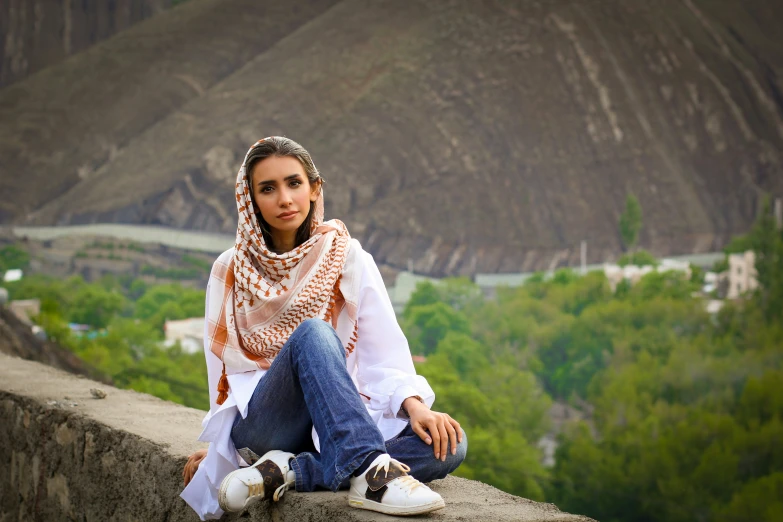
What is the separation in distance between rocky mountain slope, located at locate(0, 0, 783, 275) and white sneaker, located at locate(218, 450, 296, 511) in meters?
58.3

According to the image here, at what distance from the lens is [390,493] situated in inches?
65.4

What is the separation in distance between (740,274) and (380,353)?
194ft

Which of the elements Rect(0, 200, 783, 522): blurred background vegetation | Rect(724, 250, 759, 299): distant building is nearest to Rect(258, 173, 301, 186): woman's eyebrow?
Rect(0, 200, 783, 522): blurred background vegetation

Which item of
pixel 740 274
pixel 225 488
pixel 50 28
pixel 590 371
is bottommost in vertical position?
pixel 740 274

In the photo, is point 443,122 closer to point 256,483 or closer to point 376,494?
point 256,483

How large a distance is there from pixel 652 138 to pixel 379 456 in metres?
66.9

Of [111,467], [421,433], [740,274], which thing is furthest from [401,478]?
[740,274]

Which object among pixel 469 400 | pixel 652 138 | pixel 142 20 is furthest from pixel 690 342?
pixel 142 20

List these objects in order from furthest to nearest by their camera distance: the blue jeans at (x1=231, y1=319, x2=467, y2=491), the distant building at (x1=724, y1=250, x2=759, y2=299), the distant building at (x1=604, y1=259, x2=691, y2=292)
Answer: the distant building at (x1=604, y1=259, x2=691, y2=292) → the distant building at (x1=724, y1=250, x2=759, y2=299) → the blue jeans at (x1=231, y1=319, x2=467, y2=491)

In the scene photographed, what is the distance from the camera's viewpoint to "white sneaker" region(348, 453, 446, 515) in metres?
1.65

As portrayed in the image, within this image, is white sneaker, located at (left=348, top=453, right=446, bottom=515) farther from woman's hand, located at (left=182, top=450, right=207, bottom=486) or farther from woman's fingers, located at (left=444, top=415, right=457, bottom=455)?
woman's hand, located at (left=182, top=450, right=207, bottom=486)

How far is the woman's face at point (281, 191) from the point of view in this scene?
82.0 inches

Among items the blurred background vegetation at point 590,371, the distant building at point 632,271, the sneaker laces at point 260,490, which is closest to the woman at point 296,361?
the sneaker laces at point 260,490

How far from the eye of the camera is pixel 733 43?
227 ft
